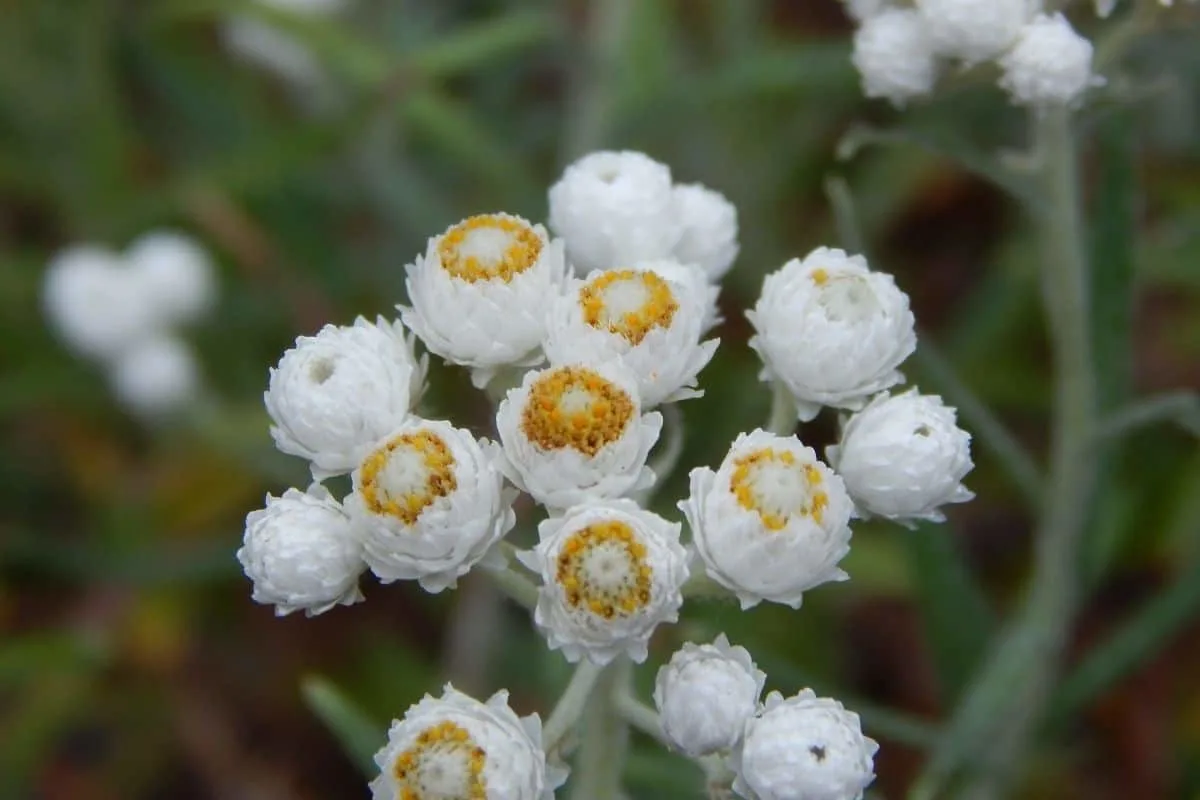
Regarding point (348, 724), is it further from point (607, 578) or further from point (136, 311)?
point (136, 311)

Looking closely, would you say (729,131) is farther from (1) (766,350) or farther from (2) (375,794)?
(2) (375,794)

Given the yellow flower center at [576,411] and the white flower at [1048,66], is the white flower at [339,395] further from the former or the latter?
the white flower at [1048,66]

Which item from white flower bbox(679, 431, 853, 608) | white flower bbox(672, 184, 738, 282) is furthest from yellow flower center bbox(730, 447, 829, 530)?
white flower bbox(672, 184, 738, 282)

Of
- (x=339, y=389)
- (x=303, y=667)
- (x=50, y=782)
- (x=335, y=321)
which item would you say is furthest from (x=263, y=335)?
(x=339, y=389)

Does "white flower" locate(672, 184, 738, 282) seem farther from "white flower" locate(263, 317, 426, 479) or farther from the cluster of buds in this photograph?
"white flower" locate(263, 317, 426, 479)

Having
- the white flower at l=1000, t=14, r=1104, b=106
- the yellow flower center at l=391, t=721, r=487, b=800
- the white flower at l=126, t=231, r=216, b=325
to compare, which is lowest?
the yellow flower center at l=391, t=721, r=487, b=800

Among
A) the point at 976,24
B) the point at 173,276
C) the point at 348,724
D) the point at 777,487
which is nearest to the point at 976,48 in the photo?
the point at 976,24
